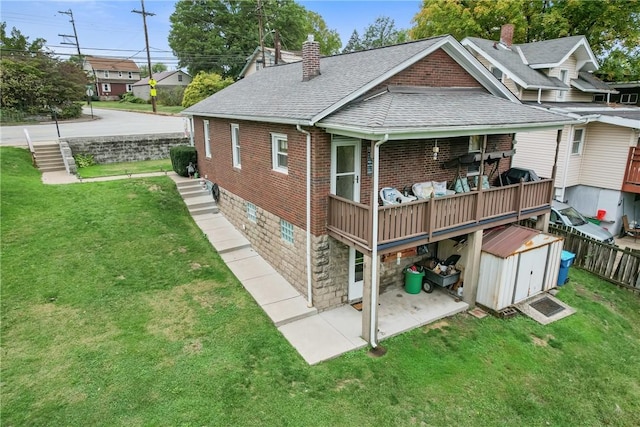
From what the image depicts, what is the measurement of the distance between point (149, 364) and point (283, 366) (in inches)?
105

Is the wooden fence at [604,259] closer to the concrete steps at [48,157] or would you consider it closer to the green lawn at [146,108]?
the concrete steps at [48,157]

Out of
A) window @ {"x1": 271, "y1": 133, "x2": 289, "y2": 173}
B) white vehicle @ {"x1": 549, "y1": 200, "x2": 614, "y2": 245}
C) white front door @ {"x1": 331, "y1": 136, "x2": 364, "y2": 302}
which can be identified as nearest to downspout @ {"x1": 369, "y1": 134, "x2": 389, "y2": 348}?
white front door @ {"x1": 331, "y1": 136, "x2": 364, "y2": 302}

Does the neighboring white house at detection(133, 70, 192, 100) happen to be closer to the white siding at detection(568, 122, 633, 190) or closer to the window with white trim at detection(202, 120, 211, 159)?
the window with white trim at detection(202, 120, 211, 159)

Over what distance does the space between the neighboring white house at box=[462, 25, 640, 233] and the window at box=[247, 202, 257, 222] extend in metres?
13.3

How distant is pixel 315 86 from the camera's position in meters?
10.2

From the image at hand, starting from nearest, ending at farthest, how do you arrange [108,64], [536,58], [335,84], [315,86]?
1. [335,84]
2. [315,86]
3. [536,58]
4. [108,64]

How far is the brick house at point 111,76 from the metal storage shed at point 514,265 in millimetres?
67691

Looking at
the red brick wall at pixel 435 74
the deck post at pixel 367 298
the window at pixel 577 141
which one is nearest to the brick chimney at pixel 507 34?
the window at pixel 577 141

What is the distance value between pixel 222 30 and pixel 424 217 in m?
51.3

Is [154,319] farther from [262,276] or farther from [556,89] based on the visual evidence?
[556,89]

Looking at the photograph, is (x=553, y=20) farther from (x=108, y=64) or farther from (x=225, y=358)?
(x=108, y=64)

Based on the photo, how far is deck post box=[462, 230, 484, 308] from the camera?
9.81 metres

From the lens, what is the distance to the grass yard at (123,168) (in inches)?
670

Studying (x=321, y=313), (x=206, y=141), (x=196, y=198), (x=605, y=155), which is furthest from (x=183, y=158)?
(x=605, y=155)
